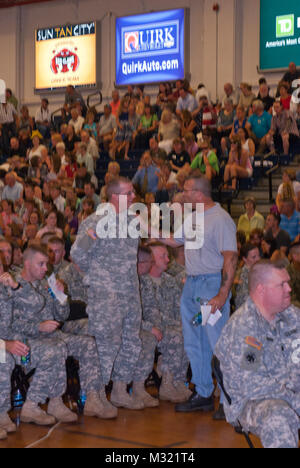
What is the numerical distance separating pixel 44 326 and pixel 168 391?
1.41 meters

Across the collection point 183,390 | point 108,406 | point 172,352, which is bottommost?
point 183,390

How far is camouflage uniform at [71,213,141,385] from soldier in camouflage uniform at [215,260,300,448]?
209 cm

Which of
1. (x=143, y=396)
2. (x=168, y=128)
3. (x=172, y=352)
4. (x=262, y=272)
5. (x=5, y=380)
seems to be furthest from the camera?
(x=168, y=128)

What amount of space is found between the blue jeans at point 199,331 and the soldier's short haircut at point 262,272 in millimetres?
1919

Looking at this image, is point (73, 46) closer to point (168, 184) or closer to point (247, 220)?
point (168, 184)

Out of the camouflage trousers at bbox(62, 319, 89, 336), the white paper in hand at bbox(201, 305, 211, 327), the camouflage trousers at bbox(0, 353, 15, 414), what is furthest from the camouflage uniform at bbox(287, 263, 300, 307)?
the camouflage trousers at bbox(0, 353, 15, 414)

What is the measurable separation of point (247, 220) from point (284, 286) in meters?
6.74

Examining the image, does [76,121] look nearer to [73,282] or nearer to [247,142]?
[247,142]

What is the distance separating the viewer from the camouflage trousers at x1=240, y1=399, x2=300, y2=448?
3576mm

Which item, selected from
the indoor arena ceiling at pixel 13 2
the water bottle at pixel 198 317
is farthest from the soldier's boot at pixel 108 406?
the indoor arena ceiling at pixel 13 2

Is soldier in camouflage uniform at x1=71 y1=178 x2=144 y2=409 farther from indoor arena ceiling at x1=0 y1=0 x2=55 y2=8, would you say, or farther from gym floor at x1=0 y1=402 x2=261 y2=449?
indoor arena ceiling at x1=0 y1=0 x2=55 y2=8

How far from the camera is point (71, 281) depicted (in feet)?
23.8

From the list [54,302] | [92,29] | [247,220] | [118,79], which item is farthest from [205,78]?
[54,302]

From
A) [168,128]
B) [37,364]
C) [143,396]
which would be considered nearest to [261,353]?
[37,364]
